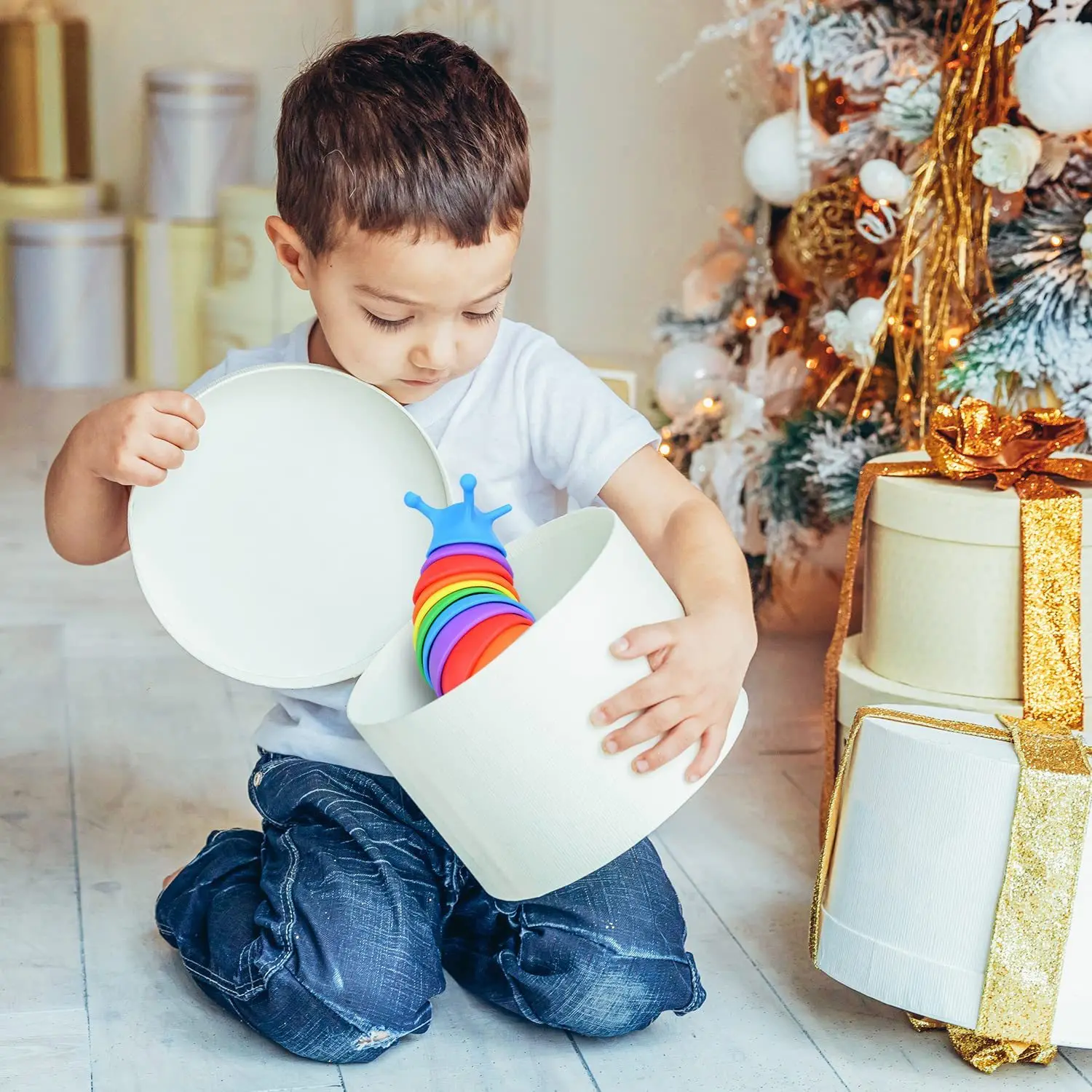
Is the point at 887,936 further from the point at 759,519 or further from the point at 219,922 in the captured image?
the point at 759,519

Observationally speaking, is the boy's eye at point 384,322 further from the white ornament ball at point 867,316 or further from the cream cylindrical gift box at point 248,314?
the cream cylindrical gift box at point 248,314

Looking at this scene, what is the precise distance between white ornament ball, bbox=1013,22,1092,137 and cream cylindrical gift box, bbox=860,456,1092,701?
0.32 meters

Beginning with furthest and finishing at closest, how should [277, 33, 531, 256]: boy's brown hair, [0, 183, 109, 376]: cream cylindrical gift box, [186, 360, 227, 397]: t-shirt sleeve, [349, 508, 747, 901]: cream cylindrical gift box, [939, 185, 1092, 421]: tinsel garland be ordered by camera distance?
[0, 183, 109, 376]: cream cylindrical gift box < [939, 185, 1092, 421]: tinsel garland < [186, 360, 227, 397]: t-shirt sleeve < [277, 33, 531, 256]: boy's brown hair < [349, 508, 747, 901]: cream cylindrical gift box

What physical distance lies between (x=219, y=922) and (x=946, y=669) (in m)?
0.55

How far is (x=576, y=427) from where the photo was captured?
1.05 meters

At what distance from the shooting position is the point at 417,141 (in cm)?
91

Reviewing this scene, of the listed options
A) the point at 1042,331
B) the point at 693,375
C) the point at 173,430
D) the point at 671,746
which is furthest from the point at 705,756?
the point at 693,375

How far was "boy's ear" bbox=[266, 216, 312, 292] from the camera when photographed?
3.15 feet

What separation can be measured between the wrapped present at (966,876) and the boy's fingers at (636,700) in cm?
19

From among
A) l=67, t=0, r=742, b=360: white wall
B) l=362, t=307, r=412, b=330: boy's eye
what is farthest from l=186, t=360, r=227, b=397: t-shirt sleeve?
l=67, t=0, r=742, b=360: white wall

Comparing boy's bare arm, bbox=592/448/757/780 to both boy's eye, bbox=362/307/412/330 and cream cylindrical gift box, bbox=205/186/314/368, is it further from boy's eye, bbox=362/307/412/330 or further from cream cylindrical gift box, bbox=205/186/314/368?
cream cylindrical gift box, bbox=205/186/314/368

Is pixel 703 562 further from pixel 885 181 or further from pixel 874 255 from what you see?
pixel 874 255

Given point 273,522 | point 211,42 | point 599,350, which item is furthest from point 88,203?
point 273,522

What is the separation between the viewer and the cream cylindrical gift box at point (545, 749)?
2.61ft
